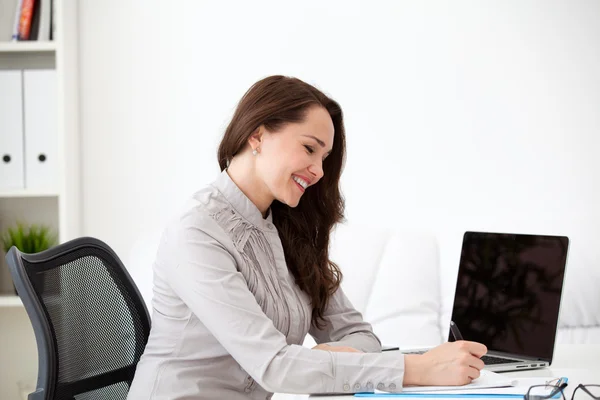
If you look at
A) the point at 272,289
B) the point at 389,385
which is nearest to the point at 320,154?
the point at 272,289

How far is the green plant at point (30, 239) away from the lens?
2.89m

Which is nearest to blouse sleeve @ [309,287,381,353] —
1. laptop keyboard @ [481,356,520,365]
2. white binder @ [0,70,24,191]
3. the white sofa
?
laptop keyboard @ [481,356,520,365]

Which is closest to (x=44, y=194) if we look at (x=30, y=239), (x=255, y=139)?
(x=30, y=239)

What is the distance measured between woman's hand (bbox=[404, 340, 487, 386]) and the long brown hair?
447mm

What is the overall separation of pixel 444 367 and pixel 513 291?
0.43m

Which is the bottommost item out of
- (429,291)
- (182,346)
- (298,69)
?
(429,291)

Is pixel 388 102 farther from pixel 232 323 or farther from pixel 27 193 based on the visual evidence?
pixel 232 323

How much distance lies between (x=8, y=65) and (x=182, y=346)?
7.27 feet

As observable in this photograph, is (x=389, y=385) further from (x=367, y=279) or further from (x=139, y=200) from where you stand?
(x=139, y=200)

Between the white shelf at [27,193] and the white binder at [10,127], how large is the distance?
22 mm

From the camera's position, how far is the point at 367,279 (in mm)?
2701

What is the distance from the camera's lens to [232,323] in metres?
1.23

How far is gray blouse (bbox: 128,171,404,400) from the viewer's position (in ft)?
3.84

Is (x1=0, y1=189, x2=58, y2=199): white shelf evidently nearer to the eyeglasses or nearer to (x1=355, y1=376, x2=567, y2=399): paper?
(x1=355, y1=376, x2=567, y2=399): paper
